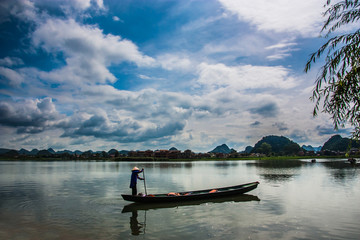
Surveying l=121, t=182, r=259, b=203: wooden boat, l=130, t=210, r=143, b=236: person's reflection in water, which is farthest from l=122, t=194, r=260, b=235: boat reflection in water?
l=121, t=182, r=259, b=203: wooden boat

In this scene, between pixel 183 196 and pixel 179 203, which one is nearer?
pixel 183 196

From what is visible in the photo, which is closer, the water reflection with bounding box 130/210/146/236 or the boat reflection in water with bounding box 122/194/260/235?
the water reflection with bounding box 130/210/146/236

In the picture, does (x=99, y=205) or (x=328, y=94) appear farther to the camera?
(x=99, y=205)

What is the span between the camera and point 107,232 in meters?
11.7

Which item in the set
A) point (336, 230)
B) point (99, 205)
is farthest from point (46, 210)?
point (336, 230)

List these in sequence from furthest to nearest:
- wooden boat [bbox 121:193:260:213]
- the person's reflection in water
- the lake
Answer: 1. wooden boat [bbox 121:193:260:213]
2. the person's reflection in water
3. the lake

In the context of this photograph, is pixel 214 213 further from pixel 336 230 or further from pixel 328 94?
pixel 328 94

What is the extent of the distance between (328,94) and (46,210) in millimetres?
19154

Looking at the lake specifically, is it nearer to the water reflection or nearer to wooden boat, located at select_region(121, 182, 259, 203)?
the water reflection

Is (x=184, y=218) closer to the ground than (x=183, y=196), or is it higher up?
closer to the ground

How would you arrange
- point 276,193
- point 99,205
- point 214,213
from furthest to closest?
point 276,193 < point 99,205 < point 214,213

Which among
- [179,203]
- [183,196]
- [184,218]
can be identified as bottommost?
[179,203]

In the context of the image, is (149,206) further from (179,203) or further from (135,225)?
(135,225)

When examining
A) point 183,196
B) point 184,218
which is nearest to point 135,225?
point 184,218
